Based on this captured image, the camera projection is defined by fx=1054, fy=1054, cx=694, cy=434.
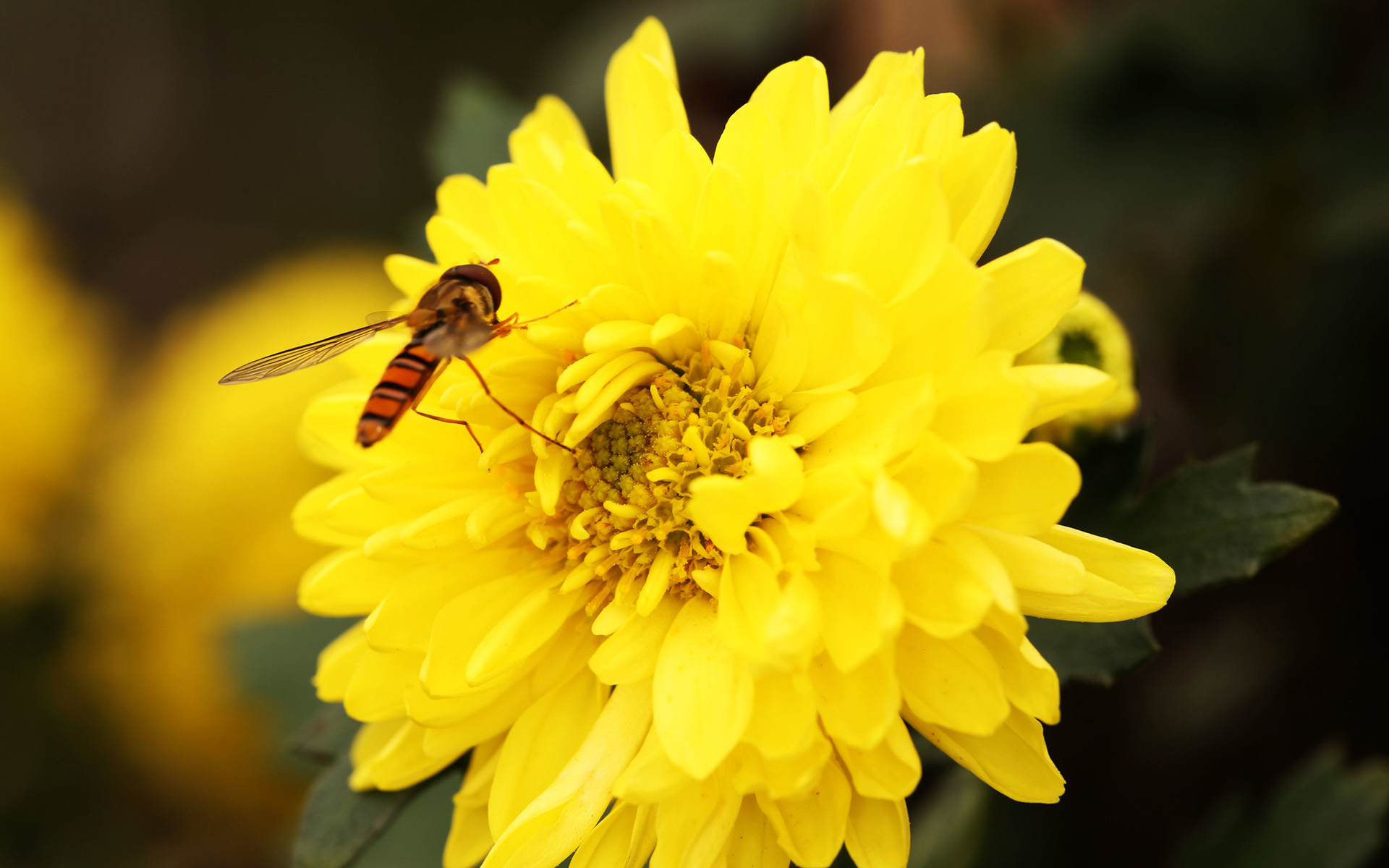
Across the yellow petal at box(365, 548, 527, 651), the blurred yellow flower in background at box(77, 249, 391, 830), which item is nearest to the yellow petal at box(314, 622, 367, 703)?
the yellow petal at box(365, 548, 527, 651)

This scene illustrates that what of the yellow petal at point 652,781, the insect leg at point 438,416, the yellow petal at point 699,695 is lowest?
the yellow petal at point 652,781

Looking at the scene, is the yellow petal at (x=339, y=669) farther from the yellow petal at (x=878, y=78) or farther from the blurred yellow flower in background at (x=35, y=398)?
the blurred yellow flower in background at (x=35, y=398)

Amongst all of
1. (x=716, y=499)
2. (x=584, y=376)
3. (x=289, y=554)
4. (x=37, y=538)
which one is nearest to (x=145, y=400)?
(x=37, y=538)

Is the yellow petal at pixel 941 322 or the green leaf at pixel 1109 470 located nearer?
the yellow petal at pixel 941 322

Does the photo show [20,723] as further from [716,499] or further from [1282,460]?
[1282,460]

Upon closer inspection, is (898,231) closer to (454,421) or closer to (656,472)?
(656,472)

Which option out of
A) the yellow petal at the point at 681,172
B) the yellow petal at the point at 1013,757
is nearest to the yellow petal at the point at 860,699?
the yellow petal at the point at 1013,757
